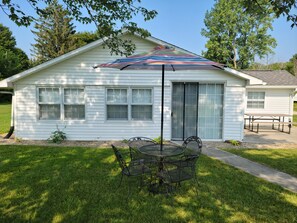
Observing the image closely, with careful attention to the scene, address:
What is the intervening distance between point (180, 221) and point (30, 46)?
43616 millimetres

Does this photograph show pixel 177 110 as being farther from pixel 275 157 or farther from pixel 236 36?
pixel 236 36

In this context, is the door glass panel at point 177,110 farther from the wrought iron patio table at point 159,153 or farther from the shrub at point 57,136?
the shrub at point 57,136

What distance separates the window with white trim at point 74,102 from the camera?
8914mm

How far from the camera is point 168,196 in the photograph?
4137mm

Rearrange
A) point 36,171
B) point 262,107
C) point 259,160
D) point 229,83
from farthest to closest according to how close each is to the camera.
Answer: point 262,107
point 229,83
point 259,160
point 36,171

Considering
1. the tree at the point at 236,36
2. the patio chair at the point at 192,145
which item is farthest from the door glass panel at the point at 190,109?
the tree at the point at 236,36

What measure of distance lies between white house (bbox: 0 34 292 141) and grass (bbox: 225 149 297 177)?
1548 millimetres

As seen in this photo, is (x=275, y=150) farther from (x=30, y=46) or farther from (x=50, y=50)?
(x=30, y=46)

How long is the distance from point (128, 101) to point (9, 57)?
35046 mm

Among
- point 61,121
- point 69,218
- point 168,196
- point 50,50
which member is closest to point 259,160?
point 168,196

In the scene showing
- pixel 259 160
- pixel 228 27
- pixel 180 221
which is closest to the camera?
pixel 180 221

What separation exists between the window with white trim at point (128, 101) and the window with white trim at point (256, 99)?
28.3ft

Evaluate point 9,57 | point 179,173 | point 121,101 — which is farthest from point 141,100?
point 9,57

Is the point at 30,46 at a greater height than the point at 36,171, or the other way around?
the point at 30,46
